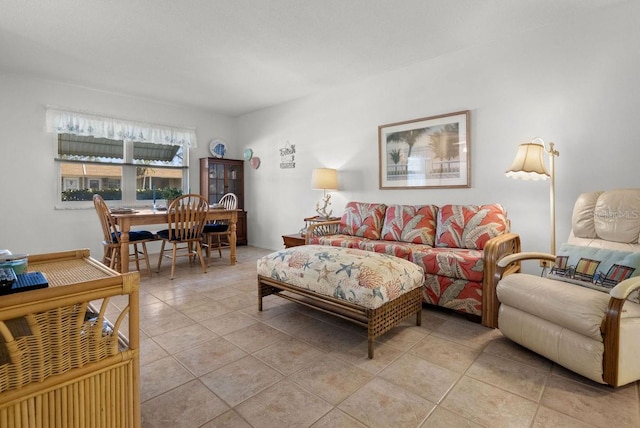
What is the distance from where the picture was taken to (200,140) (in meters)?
5.65

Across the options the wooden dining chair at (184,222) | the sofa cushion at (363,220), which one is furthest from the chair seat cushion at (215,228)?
the sofa cushion at (363,220)

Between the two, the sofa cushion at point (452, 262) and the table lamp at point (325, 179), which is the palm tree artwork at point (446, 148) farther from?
the table lamp at point (325, 179)

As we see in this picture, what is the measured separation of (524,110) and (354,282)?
7.71 feet

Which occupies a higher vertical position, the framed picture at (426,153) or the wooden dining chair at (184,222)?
the framed picture at (426,153)

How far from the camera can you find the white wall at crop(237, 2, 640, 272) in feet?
8.27

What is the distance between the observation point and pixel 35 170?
414 centimetres

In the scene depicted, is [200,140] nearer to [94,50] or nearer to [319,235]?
[94,50]

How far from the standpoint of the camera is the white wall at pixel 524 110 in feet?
8.27

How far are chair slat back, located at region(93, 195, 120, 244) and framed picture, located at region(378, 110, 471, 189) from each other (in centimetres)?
306

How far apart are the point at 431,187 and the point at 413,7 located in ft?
5.72

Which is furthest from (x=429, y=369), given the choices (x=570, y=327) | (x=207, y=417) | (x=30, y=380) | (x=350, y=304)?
(x=30, y=380)

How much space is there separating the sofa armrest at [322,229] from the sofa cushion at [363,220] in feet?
0.37

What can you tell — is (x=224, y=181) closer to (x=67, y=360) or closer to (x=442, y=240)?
(x=442, y=240)

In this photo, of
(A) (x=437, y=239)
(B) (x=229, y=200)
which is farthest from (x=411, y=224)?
(B) (x=229, y=200)
